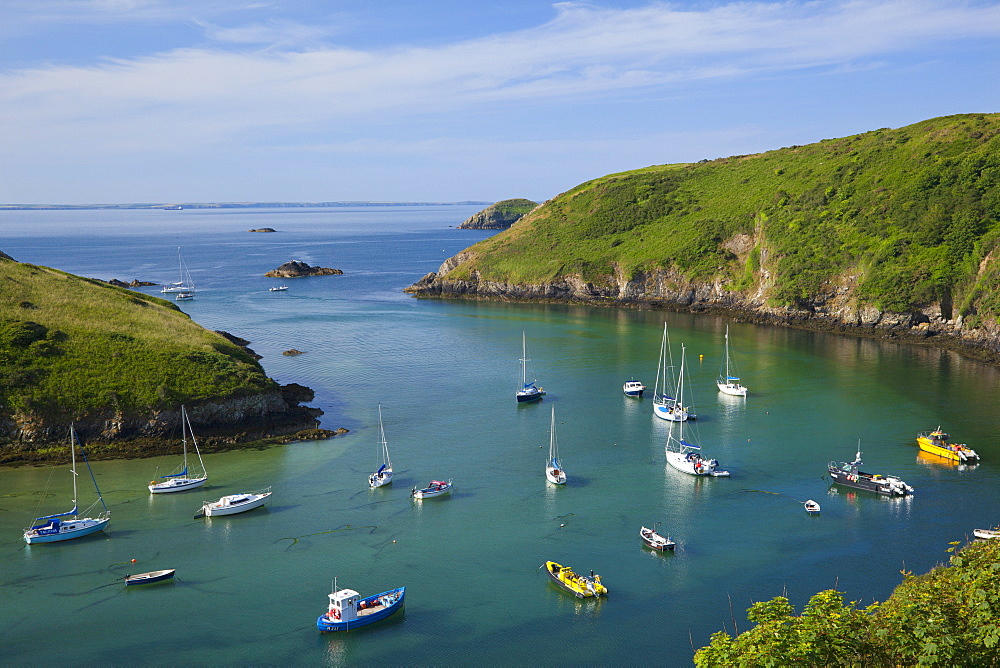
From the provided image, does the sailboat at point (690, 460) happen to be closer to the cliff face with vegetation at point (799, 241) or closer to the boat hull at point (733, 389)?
the boat hull at point (733, 389)

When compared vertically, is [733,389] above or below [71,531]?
above

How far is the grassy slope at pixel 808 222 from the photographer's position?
3760 inches

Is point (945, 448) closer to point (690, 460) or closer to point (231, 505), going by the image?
point (690, 460)

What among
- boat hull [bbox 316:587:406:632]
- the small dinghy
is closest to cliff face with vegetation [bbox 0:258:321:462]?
the small dinghy

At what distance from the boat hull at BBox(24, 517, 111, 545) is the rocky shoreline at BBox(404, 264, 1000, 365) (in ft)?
275

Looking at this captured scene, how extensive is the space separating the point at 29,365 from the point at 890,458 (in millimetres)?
65357

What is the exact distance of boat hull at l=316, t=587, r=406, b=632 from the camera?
33.1 metres

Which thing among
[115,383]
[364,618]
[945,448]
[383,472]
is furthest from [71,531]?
[945,448]

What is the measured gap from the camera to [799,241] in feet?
370

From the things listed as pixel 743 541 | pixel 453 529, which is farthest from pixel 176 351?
pixel 743 541

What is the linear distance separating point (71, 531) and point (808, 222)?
10722 cm

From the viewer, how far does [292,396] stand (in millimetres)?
69188

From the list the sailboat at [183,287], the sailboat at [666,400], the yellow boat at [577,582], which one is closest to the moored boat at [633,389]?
the sailboat at [666,400]

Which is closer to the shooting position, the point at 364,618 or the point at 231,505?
the point at 364,618
